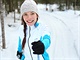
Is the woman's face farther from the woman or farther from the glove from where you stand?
the glove

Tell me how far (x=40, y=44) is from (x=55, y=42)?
933cm

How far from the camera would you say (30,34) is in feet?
7.33

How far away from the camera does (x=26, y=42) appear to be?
7.36 ft

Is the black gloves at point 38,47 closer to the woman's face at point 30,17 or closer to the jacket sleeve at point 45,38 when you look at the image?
the jacket sleeve at point 45,38

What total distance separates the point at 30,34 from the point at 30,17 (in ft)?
0.51

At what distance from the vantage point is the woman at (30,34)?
2.21m

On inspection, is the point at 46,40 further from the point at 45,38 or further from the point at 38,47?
the point at 38,47

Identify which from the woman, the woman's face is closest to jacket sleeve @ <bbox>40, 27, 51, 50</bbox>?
the woman

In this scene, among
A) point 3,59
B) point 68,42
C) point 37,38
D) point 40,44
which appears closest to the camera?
point 40,44

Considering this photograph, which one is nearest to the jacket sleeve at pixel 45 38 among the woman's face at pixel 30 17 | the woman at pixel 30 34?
the woman at pixel 30 34

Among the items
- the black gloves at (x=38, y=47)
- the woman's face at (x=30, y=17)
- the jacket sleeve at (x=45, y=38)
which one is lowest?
the black gloves at (x=38, y=47)

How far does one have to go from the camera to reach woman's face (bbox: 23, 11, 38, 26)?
2.26 m

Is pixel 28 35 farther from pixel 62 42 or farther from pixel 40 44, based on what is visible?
pixel 62 42

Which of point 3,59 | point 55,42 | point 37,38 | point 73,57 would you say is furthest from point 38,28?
point 55,42
